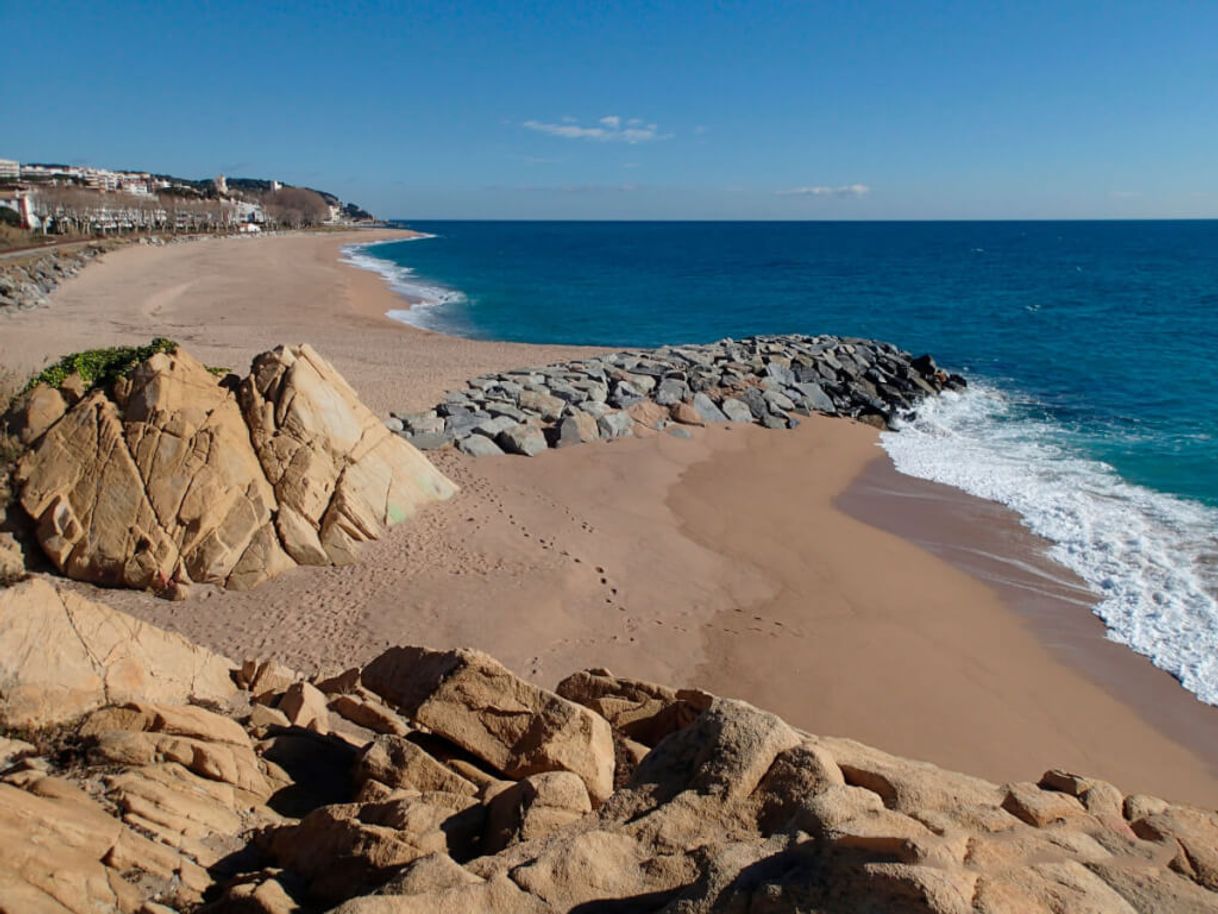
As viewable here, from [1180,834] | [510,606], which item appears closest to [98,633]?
[510,606]

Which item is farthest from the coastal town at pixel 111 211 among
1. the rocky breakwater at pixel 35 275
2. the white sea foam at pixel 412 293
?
the white sea foam at pixel 412 293

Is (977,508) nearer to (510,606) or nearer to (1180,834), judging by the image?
(510,606)

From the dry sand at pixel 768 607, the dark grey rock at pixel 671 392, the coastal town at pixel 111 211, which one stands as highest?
the coastal town at pixel 111 211

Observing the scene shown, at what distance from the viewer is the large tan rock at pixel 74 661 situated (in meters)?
6.04

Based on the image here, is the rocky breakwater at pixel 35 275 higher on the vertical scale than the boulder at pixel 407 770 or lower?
higher

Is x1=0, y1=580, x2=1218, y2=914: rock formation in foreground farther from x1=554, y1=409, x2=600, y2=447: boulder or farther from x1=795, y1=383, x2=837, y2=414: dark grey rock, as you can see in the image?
x1=795, y1=383, x2=837, y2=414: dark grey rock

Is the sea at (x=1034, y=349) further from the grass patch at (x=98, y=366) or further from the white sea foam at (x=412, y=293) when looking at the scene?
the grass patch at (x=98, y=366)

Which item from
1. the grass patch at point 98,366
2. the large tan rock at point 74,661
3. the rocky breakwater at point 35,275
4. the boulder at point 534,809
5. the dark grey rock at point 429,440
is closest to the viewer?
the boulder at point 534,809

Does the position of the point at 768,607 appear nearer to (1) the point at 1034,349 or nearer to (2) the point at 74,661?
(2) the point at 74,661

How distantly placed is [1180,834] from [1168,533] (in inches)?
531

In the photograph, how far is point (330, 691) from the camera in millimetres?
8430

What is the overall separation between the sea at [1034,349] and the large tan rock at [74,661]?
1231 cm

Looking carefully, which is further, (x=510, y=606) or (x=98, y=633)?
(x=510, y=606)

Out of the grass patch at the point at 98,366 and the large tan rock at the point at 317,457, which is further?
the grass patch at the point at 98,366
